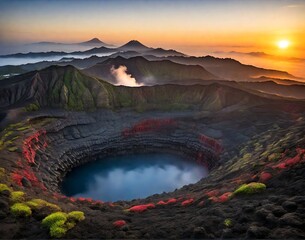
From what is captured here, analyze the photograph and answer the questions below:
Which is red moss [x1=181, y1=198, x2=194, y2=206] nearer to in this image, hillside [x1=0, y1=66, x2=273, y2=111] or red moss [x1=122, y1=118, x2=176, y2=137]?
red moss [x1=122, y1=118, x2=176, y2=137]

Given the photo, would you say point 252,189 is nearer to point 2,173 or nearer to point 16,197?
point 16,197

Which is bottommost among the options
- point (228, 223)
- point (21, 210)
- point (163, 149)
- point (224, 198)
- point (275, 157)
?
point (228, 223)

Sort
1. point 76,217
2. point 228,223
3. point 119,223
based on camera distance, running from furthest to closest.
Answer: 1. point 76,217
2. point 119,223
3. point 228,223

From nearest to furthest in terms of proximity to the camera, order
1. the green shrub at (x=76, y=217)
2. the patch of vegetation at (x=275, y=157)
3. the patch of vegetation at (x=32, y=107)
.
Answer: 1. the green shrub at (x=76, y=217)
2. the patch of vegetation at (x=275, y=157)
3. the patch of vegetation at (x=32, y=107)

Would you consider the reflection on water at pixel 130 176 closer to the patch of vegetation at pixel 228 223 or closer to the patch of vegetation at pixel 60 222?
the patch of vegetation at pixel 60 222

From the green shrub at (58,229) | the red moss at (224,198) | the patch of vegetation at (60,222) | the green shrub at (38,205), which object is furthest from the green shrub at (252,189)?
the green shrub at (38,205)

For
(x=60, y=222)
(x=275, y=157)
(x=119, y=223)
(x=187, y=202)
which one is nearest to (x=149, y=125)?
(x=275, y=157)
